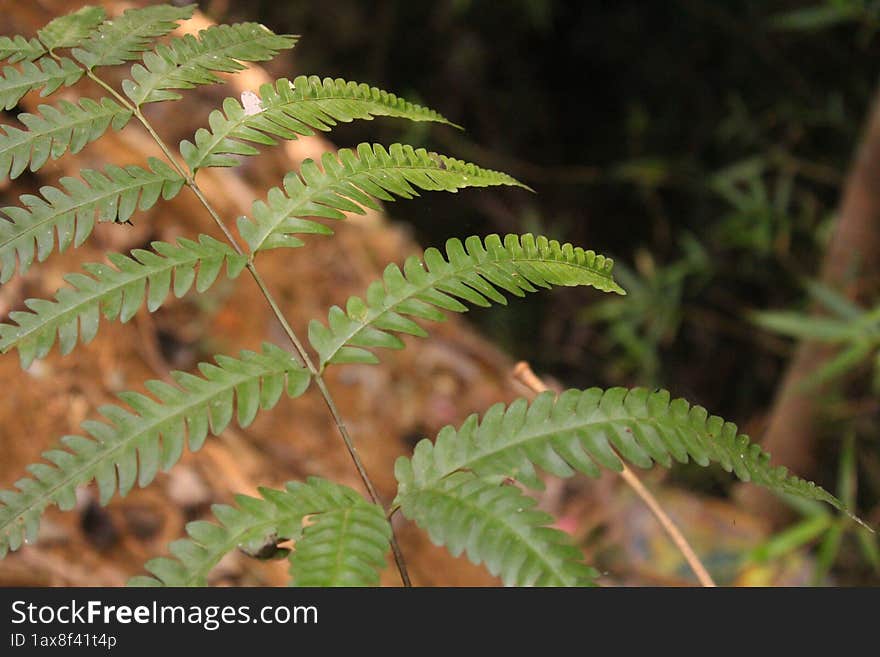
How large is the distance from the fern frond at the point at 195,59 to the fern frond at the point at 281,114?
5 cm

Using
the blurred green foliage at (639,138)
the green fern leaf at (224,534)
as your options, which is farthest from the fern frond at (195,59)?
the blurred green foliage at (639,138)

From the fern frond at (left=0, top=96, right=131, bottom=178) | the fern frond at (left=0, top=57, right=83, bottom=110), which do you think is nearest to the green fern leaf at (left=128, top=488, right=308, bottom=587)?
the fern frond at (left=0, top=96, right=131, bottom=178)

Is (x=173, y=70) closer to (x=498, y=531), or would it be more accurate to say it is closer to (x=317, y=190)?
(x=317, y=190)

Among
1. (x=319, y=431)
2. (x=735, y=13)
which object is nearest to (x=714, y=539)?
(x=319, y=431)

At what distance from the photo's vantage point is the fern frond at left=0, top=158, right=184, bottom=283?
937 mm

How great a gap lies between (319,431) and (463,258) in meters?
1.40

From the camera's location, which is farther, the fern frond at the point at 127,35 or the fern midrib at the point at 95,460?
the fern frond at the point at 127,35

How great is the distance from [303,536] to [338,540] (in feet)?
0.12

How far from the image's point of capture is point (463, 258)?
98cm

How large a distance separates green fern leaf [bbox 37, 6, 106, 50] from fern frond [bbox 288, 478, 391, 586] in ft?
2.14

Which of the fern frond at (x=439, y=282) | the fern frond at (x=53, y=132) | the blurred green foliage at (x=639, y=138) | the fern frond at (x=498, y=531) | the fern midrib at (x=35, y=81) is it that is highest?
the blurred green foliage at (x=639, y=138)

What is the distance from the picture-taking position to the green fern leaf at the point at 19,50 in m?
1.06

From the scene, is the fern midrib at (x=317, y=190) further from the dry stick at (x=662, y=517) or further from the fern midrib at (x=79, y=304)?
the dry stick at (x=662, y=517)

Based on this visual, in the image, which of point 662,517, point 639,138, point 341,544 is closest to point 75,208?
point 341,544
